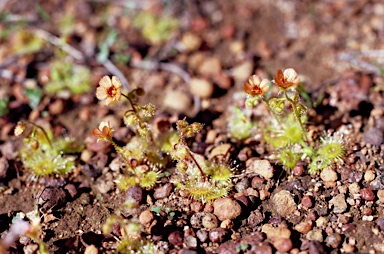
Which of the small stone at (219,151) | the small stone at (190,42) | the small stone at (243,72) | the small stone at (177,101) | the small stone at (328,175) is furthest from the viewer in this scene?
the small stone at (190,42)

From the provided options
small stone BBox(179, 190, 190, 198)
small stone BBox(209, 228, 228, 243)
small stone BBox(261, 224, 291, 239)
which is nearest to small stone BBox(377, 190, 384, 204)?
small stone BBox(261, 224, 291, 239)

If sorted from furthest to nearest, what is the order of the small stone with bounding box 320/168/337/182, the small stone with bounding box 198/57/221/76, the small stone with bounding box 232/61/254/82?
the small stone with bounding box 198/57/221/76
the small stone with bounding box 232/61/254/82
the small stone with bounding box 320/168/337/182

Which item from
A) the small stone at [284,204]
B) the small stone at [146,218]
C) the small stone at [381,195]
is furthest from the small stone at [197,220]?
the small stone at [381,195]

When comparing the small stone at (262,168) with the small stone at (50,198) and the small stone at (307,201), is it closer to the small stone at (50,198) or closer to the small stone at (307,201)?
the small stone at (307,201)

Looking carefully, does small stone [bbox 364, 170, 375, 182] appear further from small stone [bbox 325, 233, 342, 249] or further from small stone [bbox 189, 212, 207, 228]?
small stone [bbox 189, 212, 207, 228]

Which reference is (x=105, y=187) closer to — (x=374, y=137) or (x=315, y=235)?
(x=315, y=235)

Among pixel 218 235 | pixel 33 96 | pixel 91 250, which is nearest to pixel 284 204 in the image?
pixel 218 235
